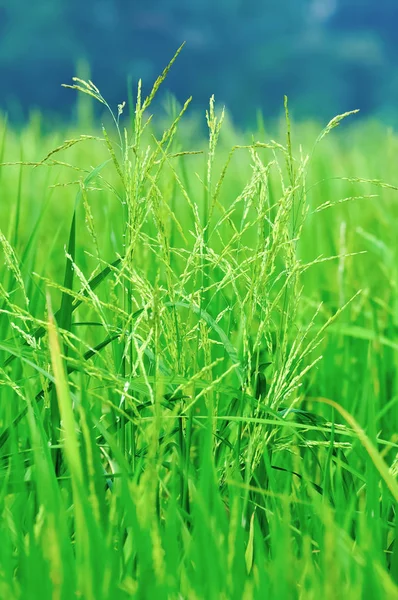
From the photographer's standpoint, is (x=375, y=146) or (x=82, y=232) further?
→ (x=375, y=146)

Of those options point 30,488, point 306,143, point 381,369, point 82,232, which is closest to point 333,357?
point 381,369

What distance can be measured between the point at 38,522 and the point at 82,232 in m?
2.09

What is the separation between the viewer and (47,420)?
1.08 metres

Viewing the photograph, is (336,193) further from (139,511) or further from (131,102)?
(139,511)

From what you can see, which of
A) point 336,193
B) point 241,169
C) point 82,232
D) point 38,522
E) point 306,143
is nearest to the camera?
point 38,522

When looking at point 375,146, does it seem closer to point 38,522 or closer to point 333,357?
point 333,357

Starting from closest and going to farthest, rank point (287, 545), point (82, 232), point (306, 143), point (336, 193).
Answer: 1. point (287, 545)
2. point (82, 232)
3. point (336, 193)
4. point (306, 143)

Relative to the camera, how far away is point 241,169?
368 centimetres

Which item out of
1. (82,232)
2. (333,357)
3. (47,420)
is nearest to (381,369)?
(333,357)

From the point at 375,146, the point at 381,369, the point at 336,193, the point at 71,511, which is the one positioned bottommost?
the point at 71,511

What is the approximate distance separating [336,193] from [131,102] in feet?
7.34

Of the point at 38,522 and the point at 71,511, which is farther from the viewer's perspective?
the point at 71,511

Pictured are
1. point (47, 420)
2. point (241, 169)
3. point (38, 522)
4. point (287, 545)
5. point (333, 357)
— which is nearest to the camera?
point (287, 545)

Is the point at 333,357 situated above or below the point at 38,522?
above
